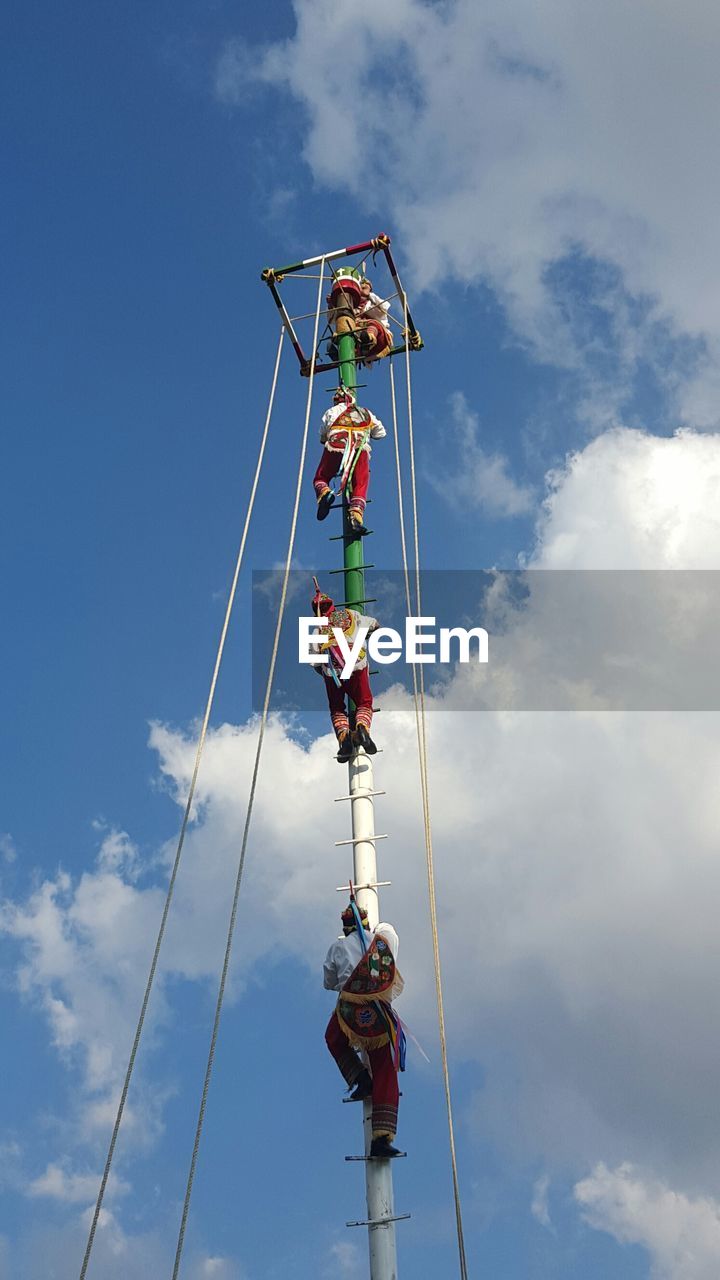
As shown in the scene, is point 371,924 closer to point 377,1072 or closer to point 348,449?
point 377,1072

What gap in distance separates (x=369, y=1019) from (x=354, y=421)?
9050 millimetres

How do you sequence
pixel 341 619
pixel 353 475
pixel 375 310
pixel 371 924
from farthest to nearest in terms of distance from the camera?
pixel 375 310
pixel 353 475
pixel 341 619
pixel 371 924

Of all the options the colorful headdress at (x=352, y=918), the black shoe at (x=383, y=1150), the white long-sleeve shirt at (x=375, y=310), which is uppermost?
the white long-sleeve shirt at (x=375, y=310)

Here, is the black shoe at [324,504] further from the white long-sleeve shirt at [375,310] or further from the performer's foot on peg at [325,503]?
the white long-sleeve shirt at [375,310]

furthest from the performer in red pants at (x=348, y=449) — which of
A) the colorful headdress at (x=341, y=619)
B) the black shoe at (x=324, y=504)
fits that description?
the colorful headdress at (x=341, y=619)

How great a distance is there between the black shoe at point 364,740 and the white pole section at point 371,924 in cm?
10

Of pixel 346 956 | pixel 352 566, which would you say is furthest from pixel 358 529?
pixel 346 956

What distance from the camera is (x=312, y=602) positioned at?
1532cm

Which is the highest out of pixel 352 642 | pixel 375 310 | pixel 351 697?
pixel 375 310

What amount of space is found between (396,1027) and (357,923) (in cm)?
123

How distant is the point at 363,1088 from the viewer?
12.0 m

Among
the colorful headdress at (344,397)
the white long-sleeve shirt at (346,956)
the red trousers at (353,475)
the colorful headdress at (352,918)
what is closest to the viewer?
the white long-sleeve shirt at (346,956)

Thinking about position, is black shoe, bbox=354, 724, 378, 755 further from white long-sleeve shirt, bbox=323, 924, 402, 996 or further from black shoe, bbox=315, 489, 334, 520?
black shoe, bbox=315, 489, 334, 520

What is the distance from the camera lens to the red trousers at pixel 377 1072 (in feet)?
38.3
